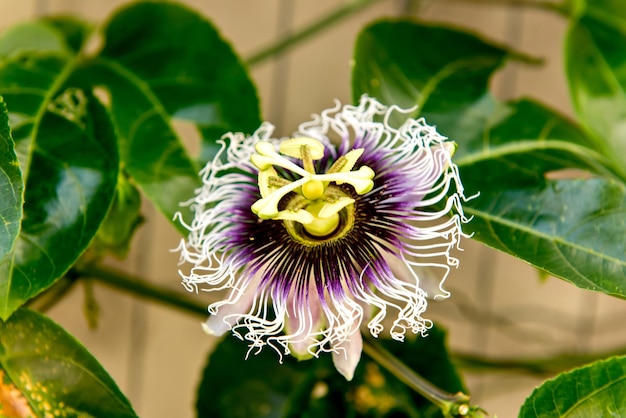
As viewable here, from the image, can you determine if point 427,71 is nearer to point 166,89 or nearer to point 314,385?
point 166,89

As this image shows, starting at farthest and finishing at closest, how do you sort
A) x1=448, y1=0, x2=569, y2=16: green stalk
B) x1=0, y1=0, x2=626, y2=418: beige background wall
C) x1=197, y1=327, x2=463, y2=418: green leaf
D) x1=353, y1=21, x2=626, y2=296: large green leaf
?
1. x1=0, y1=0, x2=626, y2=418: beige background wall
2. x1=448, y1=0, x2=569, y2=16: green stalk
3. x1=197, y1=327, x2=463, y2=418: green leaf
4. x1=353, y1=21, x2=626, y2=296: large green leaf

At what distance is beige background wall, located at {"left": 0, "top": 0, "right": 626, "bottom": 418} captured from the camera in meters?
1.25

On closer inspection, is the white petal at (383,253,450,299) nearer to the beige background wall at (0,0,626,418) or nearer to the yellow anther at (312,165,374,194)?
the yellow anther at (312,165,374,194)

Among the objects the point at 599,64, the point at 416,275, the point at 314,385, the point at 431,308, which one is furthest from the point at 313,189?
the point at 431,308

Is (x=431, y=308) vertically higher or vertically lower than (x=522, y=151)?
lower

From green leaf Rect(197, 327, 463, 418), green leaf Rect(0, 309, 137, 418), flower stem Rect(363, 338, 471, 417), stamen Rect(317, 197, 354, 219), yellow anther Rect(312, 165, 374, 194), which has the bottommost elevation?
green leaf Rect(197, 327, 463, 418)

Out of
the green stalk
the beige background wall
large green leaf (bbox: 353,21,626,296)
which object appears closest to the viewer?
large green leaf (bbox: 353,21,626,296)

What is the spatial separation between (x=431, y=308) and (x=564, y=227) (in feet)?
2.32

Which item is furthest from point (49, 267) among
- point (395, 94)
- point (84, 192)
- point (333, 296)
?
point (395, 94)

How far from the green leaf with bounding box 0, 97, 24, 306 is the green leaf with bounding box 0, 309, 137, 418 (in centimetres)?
12

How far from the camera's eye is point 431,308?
1.38 m

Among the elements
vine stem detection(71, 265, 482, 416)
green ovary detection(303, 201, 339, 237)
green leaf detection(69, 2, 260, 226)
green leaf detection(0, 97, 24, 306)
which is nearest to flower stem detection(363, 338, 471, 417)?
vine stem detection(71, 265, 482, 416)

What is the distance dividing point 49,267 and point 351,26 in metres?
0.78

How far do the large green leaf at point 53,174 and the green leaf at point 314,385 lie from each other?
38 centimetres
